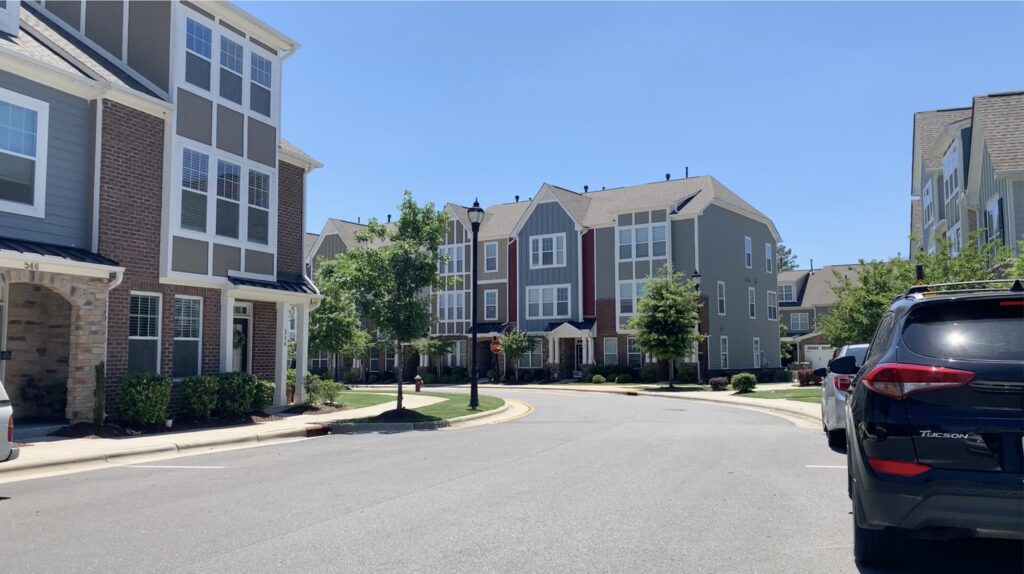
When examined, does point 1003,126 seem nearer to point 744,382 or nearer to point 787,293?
point 744,382

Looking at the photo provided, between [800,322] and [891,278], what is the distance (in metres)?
46.3

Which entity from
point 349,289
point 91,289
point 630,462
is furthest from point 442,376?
point 630,462

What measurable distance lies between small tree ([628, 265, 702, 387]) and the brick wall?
71.8ft

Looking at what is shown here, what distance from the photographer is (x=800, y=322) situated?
7000 centimetres

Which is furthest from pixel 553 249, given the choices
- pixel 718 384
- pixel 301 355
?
pixel 301 355

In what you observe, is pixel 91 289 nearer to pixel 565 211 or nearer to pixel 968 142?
pixel 968 142

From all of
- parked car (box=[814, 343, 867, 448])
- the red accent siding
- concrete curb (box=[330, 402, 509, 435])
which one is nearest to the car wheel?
parked car (box=[814, 343, 867, 448])

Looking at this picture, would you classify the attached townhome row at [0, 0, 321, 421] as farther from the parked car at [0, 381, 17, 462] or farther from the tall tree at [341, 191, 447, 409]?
the parked car at [0, 381, 17, 462]

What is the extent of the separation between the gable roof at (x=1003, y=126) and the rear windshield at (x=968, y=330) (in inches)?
894

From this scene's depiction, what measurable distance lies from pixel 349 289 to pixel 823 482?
13258mm

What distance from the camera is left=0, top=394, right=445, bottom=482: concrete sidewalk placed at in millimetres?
11992

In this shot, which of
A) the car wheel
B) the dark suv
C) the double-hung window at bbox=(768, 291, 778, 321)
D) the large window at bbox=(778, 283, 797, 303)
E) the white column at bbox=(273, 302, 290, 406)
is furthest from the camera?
the large window at bbox=(778, 283, 797, 303)

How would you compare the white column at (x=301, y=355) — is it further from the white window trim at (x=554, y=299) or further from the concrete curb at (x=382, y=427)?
the white window trim at (x=554, y=299)

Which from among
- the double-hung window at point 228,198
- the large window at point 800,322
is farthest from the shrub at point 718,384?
the large window at point 800,322
